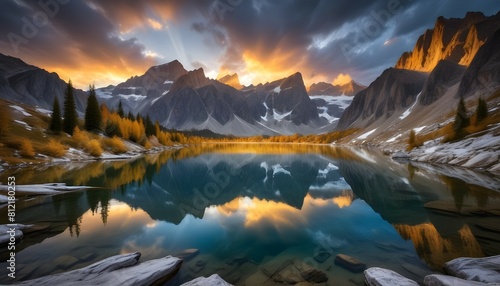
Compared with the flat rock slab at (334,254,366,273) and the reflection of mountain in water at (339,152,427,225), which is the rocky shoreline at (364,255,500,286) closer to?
the flat rock slab at (334,254,366,273)

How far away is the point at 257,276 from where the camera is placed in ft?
32.7

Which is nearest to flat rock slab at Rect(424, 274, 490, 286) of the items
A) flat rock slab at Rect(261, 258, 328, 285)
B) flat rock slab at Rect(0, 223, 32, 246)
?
flat rock slab at Rect(261, 258, 328, 285)

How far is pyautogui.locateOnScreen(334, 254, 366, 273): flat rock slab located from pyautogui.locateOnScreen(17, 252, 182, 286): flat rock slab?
769 centimetres

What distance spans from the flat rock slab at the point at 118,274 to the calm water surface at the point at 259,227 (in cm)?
72

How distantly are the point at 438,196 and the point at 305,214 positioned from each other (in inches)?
615

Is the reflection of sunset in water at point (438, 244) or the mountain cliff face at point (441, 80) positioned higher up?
the mountain cliff face at point (441, 80)

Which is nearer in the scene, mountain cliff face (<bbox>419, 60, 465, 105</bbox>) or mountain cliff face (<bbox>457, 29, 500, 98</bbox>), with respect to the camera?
mountain cliff face (<bbox>457, 29, 500, 98</bbox>)

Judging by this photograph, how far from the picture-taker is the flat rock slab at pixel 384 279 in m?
8.01

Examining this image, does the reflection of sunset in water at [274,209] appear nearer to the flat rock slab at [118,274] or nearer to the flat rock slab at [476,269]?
the flat rock slab at [118,274]

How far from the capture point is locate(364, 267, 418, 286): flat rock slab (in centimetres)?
801

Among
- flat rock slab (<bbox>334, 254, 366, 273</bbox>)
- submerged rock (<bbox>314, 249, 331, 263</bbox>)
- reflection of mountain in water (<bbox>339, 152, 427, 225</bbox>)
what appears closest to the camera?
flat rock slab (<bbox>334, 254, 366, 273</bbox>)

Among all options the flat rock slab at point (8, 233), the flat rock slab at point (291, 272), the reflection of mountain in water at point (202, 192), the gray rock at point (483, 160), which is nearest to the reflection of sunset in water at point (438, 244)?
the flat rock slab at point (291, 272)

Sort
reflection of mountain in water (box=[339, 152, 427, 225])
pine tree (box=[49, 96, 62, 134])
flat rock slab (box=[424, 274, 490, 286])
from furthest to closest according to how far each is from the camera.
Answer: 1. pine tree (box=[49, 96, 62, 134])
2. reflection of mountain in water (box=[339, 152, 427, 225])
3. flat rock slab (box=[424, 274, 490, 286])

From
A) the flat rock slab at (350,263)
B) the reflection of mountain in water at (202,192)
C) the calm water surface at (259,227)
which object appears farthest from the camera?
the reflection of mountain in water at (202,192)
